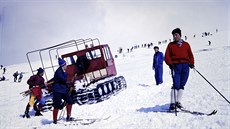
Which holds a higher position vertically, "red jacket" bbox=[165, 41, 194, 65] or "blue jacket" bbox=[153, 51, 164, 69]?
"red jacket" bbox=[165, 41, 194, 65]

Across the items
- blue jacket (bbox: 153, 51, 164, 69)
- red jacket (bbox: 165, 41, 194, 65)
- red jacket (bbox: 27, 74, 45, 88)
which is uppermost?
red jacket (bbox: 165, 41, 194, 65)

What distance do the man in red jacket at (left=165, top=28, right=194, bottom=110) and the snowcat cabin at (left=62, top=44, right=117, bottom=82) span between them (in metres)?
7.24

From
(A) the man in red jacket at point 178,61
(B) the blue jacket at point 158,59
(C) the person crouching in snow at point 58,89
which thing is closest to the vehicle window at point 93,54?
(B) the blue jacket at point 158,59

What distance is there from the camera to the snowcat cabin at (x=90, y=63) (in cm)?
1426

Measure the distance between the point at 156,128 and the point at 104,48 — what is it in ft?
31.5

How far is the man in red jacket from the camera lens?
283 inches

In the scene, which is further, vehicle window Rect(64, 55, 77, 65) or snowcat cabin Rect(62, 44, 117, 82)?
vehicle window Rect(64, 55, 77, 65)

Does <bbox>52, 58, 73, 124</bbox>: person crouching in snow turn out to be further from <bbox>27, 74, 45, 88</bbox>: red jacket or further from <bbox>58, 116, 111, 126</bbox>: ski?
<bbox>27, 74, 45, 88</bbox>: red jacket

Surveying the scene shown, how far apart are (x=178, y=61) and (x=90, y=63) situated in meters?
7.85

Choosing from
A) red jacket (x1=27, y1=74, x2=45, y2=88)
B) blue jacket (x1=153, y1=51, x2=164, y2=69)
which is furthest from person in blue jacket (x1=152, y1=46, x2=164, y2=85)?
red jacket (x1=27, y1=74, x2=45, y2=88)

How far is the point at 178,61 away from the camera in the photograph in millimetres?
7230

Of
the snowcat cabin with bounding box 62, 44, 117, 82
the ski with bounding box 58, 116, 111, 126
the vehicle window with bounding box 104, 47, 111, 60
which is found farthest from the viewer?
the vehicle window with bounding box 104, 47, 111, 60

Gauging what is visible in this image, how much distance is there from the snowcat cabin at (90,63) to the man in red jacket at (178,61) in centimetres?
724

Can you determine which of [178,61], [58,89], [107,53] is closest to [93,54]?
[107,53]
